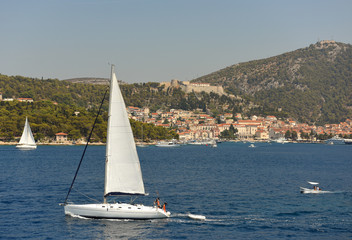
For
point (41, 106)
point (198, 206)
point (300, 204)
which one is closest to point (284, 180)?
point (300, 204)

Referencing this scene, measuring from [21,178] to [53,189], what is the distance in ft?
36.5

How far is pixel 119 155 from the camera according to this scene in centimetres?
3053

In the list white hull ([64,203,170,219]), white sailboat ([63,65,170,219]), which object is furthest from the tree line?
white sailboat ([63,65,170,219])

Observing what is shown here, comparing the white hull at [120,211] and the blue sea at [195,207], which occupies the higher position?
the white hull at [120,211]

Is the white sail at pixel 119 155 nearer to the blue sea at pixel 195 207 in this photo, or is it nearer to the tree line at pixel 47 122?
the blue sea at pixel 195 207

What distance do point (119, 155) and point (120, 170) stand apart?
3.20 feet

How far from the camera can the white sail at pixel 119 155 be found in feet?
99.2

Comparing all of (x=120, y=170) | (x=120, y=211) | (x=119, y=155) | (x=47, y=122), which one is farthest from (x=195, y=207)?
(x=47, y=122)

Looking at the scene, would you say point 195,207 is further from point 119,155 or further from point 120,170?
point 119,155

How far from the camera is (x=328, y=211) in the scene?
37.4 m

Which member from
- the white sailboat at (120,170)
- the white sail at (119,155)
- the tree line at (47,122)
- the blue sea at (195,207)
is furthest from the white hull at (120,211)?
the tree line at (47,122)

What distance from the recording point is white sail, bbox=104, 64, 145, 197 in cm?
3023

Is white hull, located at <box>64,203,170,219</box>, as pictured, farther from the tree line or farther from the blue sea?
the tree line

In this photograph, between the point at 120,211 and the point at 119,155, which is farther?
the point at 119,155
